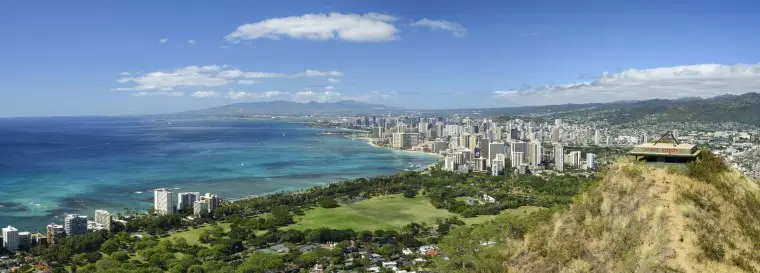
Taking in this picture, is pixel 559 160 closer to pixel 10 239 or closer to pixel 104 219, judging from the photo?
pixel 104 219

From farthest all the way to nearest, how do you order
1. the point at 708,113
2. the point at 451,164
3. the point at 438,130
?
1. the point at 708,113
2. the point at 438,130
3. the point at 451,164

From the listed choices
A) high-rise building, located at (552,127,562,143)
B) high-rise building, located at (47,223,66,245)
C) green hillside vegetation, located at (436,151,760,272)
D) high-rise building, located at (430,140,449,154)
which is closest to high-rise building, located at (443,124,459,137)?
high-rise building, located at (552,127,562,143)

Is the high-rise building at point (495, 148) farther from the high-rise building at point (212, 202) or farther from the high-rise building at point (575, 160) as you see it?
the high-rise building at point (212, 202)

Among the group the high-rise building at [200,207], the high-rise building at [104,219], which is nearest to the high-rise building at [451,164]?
the high-rise building at [200,207]

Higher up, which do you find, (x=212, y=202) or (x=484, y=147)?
(x=484, y=147)

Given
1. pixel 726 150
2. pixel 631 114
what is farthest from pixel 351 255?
pixel 631 114

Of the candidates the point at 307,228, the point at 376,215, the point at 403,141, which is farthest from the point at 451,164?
the point at 403,141

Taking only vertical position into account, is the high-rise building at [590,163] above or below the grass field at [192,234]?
above
